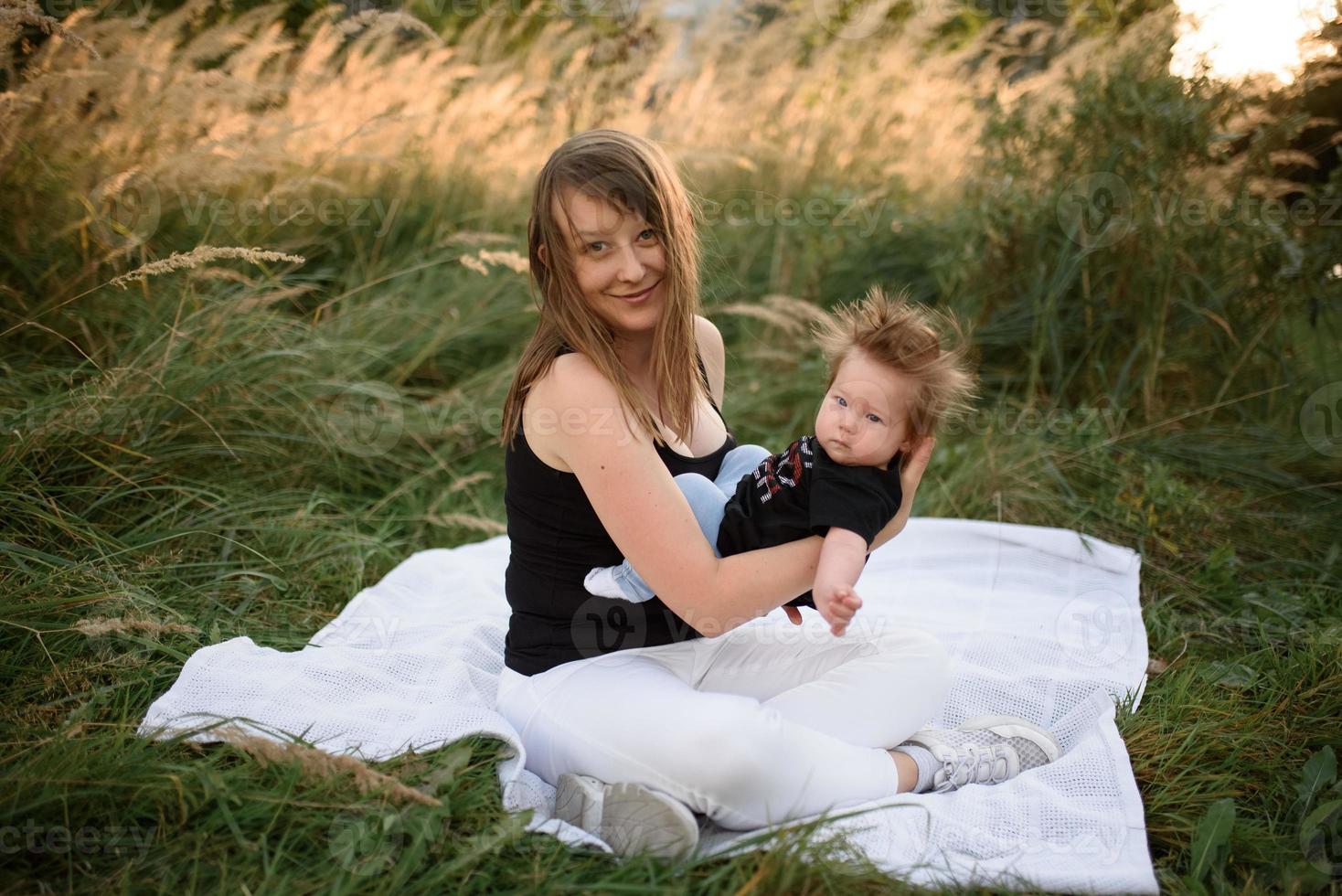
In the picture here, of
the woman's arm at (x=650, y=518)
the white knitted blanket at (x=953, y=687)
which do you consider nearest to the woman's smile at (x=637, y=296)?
the woman's arm at (x=650, y=518)

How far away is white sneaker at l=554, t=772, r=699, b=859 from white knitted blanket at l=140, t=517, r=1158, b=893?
0.04 metres

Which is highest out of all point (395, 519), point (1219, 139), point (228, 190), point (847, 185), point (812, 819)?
point (1219, 139)

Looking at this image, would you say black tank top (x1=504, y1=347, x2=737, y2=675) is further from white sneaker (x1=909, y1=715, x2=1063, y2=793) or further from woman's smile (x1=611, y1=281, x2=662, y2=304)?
white sneaker (x1=909, y1=715, x2=1063, y2=793)

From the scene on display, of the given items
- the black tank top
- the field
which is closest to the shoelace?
the field

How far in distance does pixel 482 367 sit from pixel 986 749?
8.43 feet

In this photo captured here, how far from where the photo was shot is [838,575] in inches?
61.7

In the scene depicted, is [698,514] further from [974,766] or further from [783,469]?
[974,766]

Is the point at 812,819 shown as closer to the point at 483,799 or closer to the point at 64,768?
the point at 483,799

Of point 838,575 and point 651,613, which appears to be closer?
point 838,575

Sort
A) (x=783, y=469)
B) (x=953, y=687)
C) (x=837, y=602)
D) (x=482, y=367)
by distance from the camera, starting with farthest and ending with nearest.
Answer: (x=482, y=367)
(x=953, y=687)
(x=783, y=469)
(x=837, y=602)

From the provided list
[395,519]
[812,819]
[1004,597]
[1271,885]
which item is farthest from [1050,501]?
[395,519]

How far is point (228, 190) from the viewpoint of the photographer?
3754 millimetres

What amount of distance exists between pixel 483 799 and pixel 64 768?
700mm

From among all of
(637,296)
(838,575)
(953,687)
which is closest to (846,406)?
(838,575)
